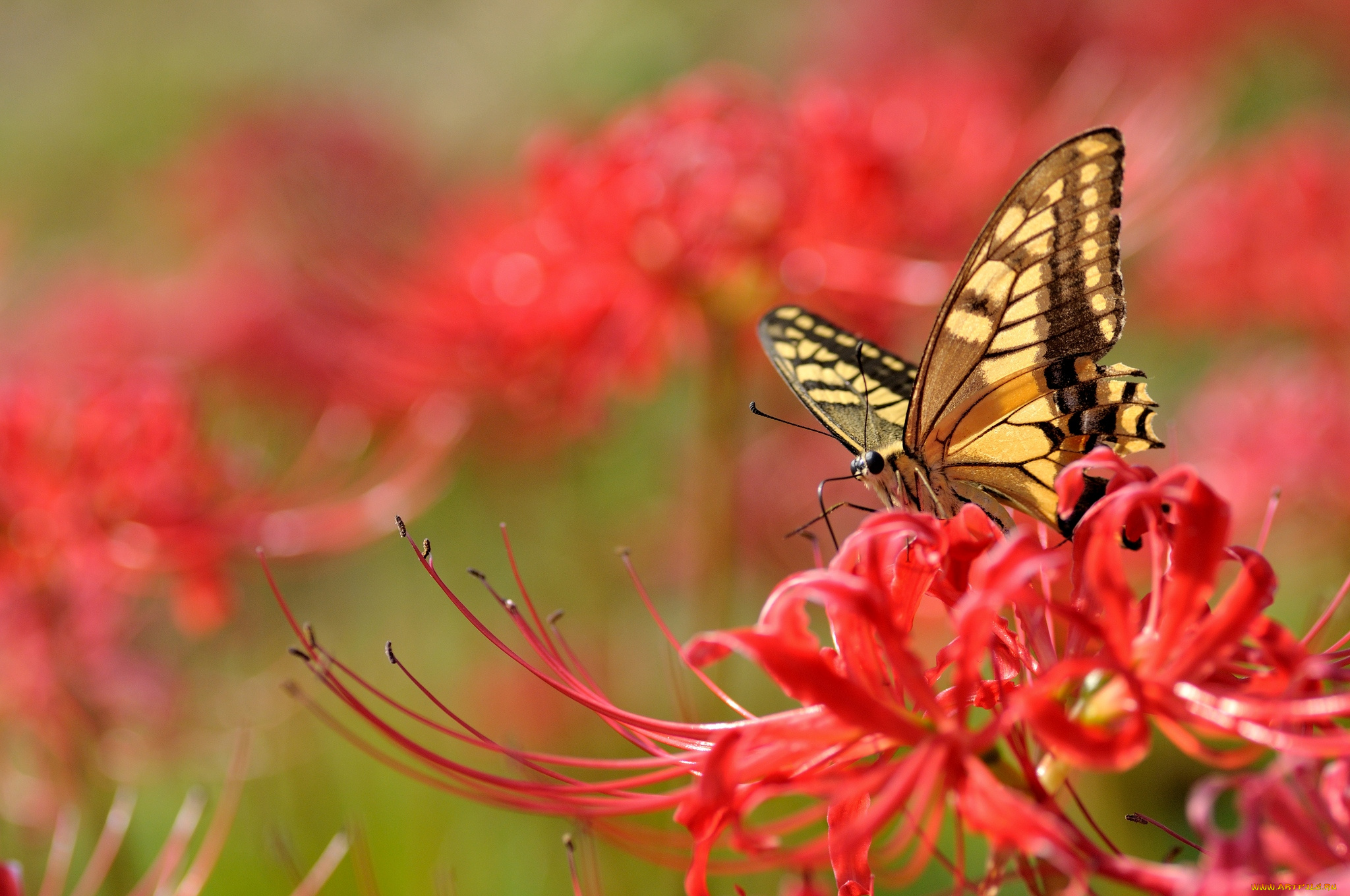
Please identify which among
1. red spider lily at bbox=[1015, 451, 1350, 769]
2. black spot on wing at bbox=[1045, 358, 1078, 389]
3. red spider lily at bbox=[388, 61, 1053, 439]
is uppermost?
red spider lily at bbox=[388, 61, 1053, 439]

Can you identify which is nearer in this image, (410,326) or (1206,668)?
(1206,668)

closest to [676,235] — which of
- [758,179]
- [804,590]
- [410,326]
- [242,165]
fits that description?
[758,179]

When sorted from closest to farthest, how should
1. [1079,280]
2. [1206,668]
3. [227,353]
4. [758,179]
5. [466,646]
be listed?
[1206,668] → [1079,280] → [758,179] → [227,353] → [466,646]

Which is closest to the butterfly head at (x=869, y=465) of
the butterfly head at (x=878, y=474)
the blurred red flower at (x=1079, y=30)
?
the butterfly head at (x=878, y=474)

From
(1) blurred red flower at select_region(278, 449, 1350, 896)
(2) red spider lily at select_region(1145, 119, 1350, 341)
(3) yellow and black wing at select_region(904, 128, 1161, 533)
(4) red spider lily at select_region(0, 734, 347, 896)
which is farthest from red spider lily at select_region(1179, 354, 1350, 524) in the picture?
(4) red spider lily at select_region(0, 734, 347, 896)

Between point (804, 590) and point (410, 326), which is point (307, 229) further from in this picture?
point (804, 590)

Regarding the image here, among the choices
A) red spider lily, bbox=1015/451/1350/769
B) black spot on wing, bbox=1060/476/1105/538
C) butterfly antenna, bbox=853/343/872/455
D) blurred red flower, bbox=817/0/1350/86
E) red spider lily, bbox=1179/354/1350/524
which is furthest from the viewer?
blurred red flower, bbox=817/0/1350/86

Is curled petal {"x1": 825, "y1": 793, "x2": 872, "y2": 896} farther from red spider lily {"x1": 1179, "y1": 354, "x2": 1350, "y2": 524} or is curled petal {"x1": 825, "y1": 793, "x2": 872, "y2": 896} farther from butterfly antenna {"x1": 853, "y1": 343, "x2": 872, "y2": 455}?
red spider lily {"x1": 1179, "y1": 354, "x2": 1350, "y2": 524}

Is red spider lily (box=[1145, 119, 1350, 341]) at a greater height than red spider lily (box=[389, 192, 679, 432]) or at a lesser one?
greater
